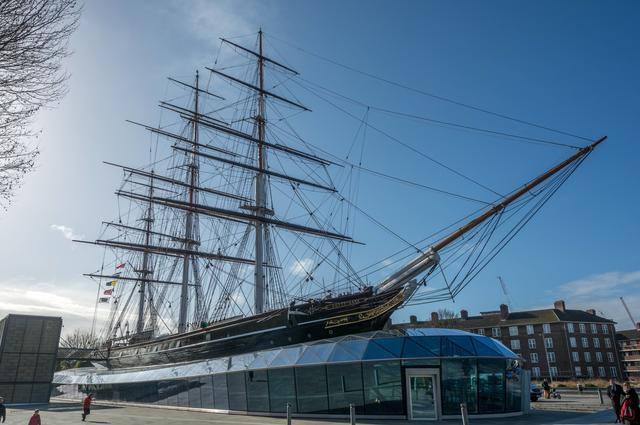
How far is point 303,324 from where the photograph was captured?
22.7 metres

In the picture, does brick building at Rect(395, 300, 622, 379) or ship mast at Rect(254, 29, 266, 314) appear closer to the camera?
ship mast at Rect(254, 29, 266, 314)

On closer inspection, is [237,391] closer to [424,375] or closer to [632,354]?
[424,375]

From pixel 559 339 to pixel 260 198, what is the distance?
56.0m

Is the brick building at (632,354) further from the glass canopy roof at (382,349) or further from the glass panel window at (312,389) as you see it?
the glass panel window at (312,389)

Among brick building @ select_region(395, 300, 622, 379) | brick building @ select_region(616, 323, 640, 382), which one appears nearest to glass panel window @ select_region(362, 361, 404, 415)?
brick building @ select_region(395, 300, 622, 379)

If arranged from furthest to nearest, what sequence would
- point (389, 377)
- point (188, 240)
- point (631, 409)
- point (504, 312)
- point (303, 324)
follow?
point (504, 312) < point (188, 240) < point (303, 324) < point (389, 377) < point (631, 409)

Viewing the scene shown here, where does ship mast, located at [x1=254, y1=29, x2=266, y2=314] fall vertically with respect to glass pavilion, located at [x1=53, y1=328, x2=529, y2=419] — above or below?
above

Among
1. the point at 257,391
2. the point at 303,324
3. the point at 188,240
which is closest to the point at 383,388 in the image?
the point at 303,324

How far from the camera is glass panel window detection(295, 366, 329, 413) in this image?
61.0ft

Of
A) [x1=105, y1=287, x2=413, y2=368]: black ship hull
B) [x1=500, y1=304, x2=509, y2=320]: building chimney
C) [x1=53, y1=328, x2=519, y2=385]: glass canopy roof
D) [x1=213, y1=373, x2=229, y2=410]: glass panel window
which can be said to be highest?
[x1=500, y1=304, x2=509, y2=320]: building chimney

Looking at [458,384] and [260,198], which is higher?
[260,198]

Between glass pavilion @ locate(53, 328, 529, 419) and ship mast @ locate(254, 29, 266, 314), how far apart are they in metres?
7.81

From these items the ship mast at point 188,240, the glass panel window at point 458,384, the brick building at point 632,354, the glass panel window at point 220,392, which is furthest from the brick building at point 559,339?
the glass panel window at point 458,384

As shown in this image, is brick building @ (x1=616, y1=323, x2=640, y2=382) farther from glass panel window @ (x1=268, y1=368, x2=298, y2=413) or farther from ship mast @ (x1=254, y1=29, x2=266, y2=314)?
glass panel window @ (x1=268, y1=368, x2=298, y2=413)
